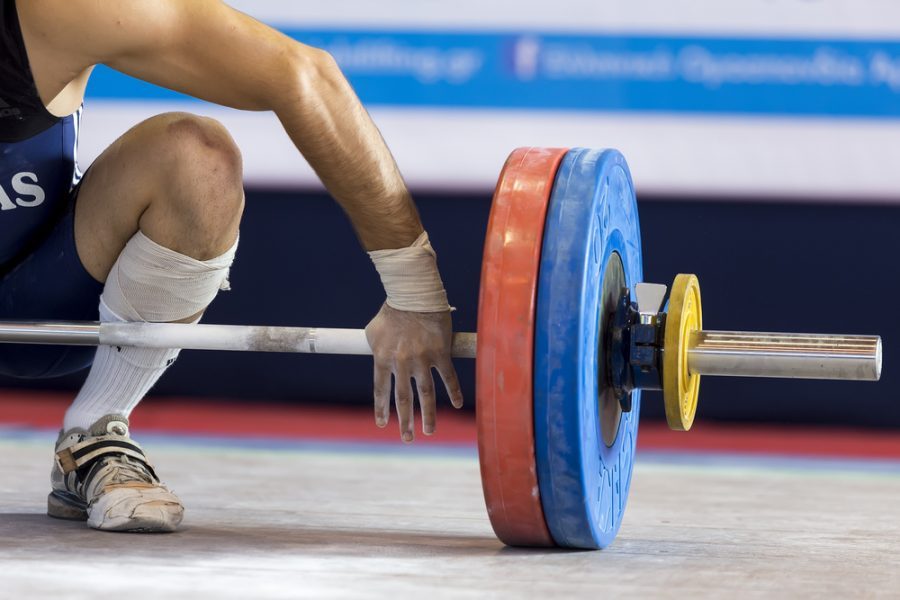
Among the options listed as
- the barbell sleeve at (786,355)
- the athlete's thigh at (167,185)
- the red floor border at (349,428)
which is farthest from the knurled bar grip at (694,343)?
the red floor border at (349,428)

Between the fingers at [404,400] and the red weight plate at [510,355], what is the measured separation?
5.8 inches

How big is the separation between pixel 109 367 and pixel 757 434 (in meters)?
1.66

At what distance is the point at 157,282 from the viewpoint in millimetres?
1568

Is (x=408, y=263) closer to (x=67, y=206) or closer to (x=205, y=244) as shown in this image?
(x=205, y=244)


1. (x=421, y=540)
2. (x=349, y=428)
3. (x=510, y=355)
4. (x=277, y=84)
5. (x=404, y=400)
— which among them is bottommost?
(x=349, y=428)

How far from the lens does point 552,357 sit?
1289 millimetres

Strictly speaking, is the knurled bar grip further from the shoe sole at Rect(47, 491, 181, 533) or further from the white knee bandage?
the shoe sole at Rect(47, 491, 181, 533)

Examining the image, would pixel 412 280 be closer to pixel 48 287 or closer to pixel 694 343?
pixel 694 343

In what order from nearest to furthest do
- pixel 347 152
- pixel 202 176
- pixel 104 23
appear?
pixel 104 23 < pixel 347 152 < pixel 202 176

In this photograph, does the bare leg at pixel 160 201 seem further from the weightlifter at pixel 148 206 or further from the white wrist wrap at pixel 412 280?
the white wrist wrap at pixel 412 280

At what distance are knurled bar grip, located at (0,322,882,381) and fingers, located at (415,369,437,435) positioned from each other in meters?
0.04

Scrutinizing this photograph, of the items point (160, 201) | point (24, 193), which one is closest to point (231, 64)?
point (160, 201)

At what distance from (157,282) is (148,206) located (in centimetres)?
9

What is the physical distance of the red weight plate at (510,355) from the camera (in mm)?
1291
